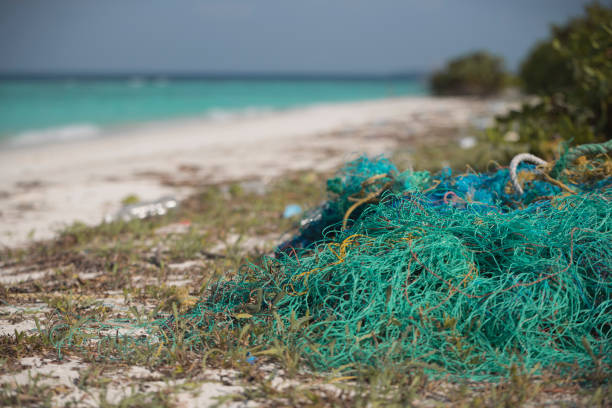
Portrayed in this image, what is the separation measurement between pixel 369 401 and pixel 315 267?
60 cm

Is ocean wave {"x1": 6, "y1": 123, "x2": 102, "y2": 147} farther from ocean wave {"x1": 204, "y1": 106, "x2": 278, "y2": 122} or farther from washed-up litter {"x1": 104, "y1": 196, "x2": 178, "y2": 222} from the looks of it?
washed-up litter {"x1": 104, "y1": 196, "x2": 178, "y2": 222}

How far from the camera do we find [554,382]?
153cm

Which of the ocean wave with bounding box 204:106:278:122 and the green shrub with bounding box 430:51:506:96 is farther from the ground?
the green shrub with bounding box 430:51:506:96

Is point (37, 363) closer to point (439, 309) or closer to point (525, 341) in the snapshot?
point (439, 309)

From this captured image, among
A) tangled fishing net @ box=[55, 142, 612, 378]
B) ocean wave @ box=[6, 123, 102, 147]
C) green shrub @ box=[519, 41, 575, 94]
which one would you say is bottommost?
tangled fishing net @ box=[55, 142, 612, 378]

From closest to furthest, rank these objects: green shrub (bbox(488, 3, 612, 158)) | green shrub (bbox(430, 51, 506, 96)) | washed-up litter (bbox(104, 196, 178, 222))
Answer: green shrub (bbox(488, 3, 612, 158)) → washed-up litter (bbox(104, 196, 178, 222)) → green shrub (bbox(430, 51, 506, 96))

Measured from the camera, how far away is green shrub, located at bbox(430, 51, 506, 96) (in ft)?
68.4

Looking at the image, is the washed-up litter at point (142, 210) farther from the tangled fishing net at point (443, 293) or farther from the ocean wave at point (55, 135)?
the ocean wave at point (55, 135)

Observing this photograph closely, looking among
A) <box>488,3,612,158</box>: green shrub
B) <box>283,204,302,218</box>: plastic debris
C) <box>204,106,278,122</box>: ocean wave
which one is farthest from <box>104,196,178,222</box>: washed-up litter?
<box>204,106,278,122</box>: ocean wave

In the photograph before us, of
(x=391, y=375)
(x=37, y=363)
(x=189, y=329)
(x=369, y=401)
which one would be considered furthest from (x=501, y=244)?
(x=37, y=363)

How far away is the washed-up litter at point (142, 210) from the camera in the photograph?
3910mm

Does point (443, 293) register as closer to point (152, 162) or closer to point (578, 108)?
point (578, 108)

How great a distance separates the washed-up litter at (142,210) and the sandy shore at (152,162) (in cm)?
19

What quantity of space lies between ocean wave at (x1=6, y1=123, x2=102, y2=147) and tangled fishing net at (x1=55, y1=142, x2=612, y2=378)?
10.2 metres
